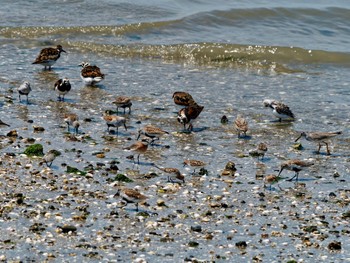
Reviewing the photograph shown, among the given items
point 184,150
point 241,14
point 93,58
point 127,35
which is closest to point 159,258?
point 184,150

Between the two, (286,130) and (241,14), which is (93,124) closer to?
(286,130)

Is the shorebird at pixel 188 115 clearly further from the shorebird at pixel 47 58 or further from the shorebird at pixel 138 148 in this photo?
the shorebird at pixel 47 58

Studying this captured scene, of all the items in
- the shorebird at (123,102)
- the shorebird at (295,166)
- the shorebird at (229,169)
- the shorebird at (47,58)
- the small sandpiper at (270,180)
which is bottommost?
the shorebird at (229,169)

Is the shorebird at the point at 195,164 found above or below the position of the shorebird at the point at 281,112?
below

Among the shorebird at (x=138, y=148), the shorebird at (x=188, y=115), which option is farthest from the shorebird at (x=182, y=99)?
the shorebird at (x=138, y=148)

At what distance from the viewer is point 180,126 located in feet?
62.6

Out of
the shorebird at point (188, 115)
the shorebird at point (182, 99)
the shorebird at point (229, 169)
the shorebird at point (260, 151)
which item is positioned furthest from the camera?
the shorebird at point (182, 99)

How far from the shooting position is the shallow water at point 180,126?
40.4 feet

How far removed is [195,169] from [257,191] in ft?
5.15

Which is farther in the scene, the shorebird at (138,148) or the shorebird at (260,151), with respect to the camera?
the shorebird at (260,151)

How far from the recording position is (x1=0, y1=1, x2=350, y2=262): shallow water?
12.3 metres

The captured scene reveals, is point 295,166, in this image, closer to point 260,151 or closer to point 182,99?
point 260,151

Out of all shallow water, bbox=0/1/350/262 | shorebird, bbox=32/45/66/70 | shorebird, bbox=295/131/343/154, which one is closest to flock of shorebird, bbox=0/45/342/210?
shorebird, bbox=295/131/343/154

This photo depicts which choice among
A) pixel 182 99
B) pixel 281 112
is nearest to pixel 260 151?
pixel 281 112
